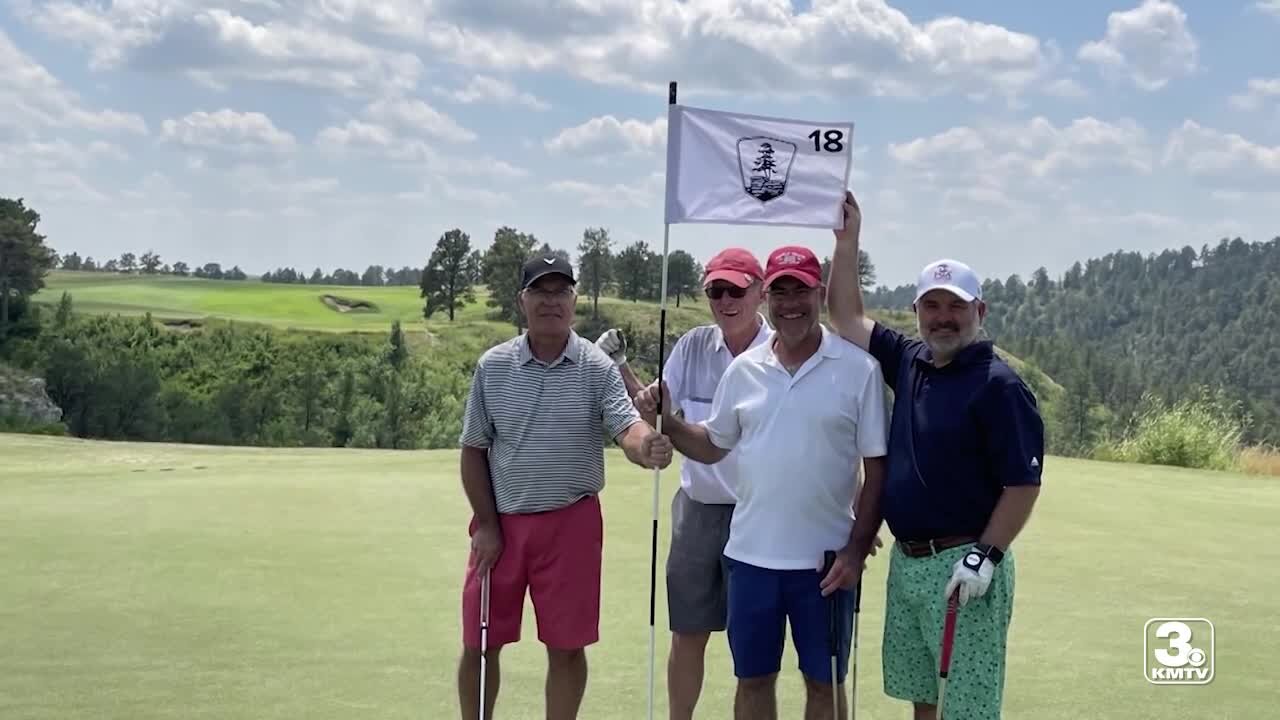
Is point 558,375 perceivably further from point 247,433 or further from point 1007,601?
point 247,433

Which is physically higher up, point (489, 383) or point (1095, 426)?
point (489, 383)

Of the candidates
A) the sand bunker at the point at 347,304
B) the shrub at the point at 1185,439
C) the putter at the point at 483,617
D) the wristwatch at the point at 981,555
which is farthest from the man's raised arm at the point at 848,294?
the sand bunker at the point at 347,304

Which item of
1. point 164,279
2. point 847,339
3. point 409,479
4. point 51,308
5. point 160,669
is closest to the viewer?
point 847,339

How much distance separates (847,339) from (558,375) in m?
1.00

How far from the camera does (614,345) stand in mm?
4430

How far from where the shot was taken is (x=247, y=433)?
187ft

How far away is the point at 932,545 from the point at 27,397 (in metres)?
51.1

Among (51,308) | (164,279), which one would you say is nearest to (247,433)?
(51,308)

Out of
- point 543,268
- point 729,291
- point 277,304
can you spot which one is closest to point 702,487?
point 729,291

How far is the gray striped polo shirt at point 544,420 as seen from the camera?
13.9 feet

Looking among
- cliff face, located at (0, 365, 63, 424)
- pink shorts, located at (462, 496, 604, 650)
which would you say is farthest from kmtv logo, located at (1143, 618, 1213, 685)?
cliff face, located at (0, 365, 63, 424)

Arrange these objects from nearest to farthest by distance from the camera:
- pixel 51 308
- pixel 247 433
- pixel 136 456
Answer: pixel 136 456 → pixel 247 433 → pixel 51 308

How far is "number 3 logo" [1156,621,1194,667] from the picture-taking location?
591cm

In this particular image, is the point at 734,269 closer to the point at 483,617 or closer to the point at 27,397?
the point at 483,617
